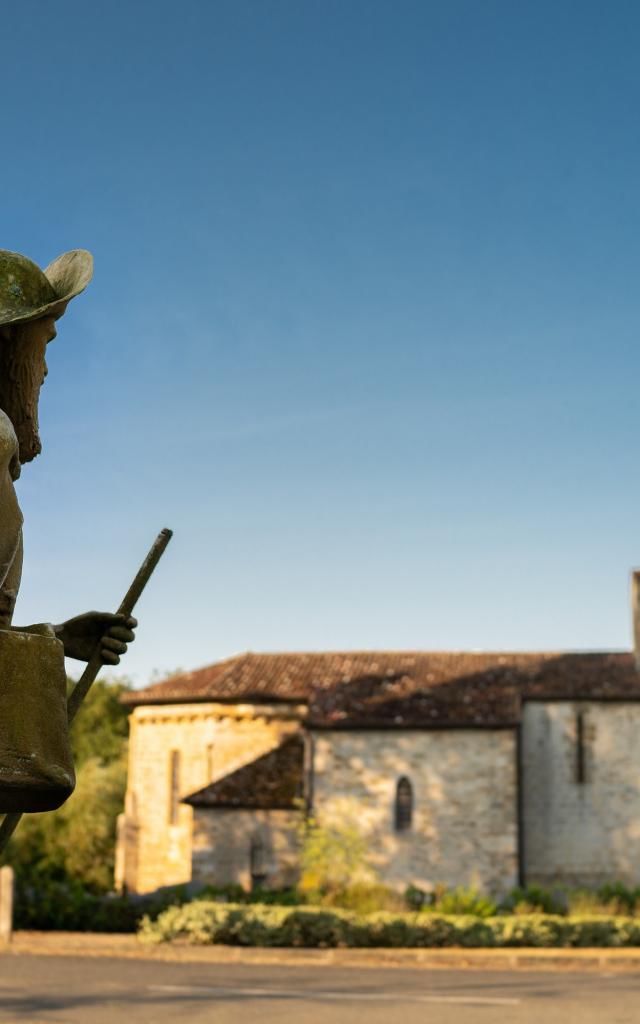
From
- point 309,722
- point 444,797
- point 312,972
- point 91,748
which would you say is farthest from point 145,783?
point 312,972

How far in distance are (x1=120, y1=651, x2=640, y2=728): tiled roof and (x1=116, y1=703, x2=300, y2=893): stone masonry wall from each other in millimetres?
484

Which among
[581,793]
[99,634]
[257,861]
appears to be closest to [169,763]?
[257,861]

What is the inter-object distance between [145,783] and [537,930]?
1562 centimetres

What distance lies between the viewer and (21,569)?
10.7ft

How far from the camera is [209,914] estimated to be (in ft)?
78.0

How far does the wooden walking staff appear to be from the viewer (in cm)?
353

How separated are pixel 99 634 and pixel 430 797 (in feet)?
96.6

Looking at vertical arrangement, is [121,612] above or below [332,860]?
above

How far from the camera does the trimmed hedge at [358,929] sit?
23.5 metres

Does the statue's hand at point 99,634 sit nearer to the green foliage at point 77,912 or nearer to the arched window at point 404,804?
the green foliage at point 77,912

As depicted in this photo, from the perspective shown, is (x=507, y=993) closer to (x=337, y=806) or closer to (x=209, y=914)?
(x=209, y=914)

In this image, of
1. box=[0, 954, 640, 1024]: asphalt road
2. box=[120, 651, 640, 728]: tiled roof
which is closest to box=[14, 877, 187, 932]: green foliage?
box=[120, 651, 640, 728]: tiled roof

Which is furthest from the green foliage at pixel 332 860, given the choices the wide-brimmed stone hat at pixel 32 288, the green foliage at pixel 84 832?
the wide-brimmed stone hat at pixel 32 288

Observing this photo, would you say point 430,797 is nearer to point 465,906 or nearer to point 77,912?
point 465,906
